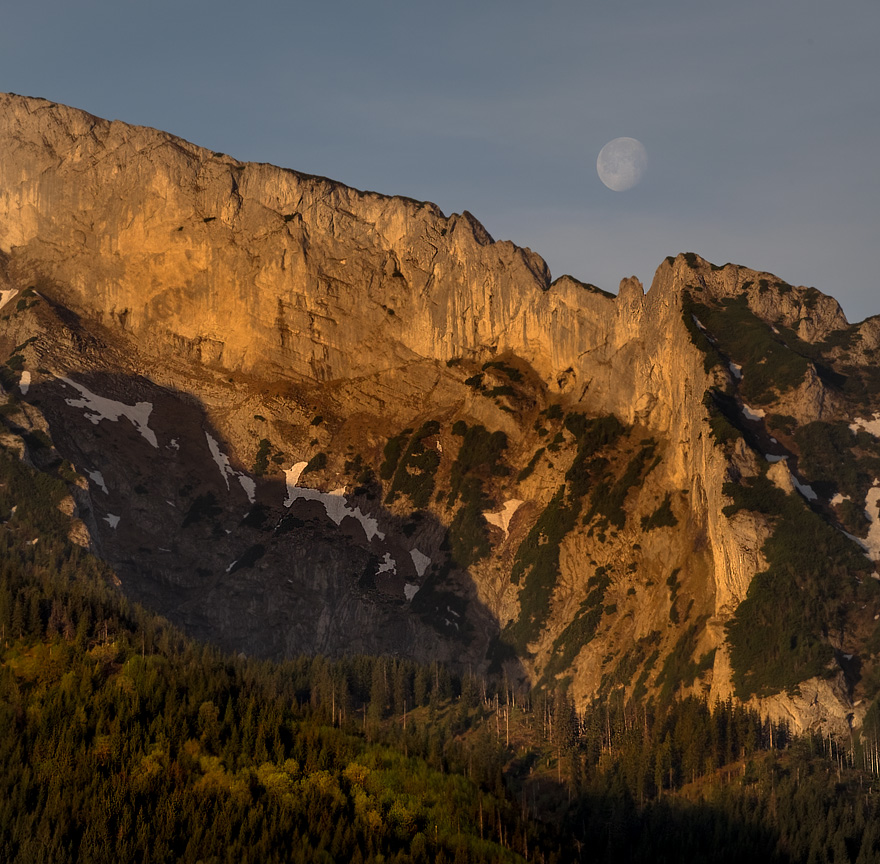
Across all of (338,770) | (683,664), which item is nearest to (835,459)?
(683,664)

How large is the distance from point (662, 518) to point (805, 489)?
19.9m

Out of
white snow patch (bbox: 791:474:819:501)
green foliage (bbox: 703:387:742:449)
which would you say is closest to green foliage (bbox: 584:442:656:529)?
green foliage (bbox: 703:387:742:449)

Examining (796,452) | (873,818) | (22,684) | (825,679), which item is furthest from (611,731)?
(22,684)

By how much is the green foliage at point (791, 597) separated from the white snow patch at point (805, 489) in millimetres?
4284

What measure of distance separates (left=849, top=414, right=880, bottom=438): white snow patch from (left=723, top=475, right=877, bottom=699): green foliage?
2472 cm

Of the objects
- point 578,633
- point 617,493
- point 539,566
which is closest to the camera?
point 578,633

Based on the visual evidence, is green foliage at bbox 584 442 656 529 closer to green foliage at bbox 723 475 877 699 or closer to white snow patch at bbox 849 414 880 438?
green foliage at bbox 723 475 877 699

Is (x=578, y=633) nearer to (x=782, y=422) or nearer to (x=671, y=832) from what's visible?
(x=782, y=422)

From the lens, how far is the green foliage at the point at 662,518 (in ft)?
608

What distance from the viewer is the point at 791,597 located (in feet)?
513

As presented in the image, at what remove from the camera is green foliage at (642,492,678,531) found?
185375 mm

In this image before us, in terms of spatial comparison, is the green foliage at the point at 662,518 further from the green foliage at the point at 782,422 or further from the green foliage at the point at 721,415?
the green foliage at the point at 782,422

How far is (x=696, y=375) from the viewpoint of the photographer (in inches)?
7638

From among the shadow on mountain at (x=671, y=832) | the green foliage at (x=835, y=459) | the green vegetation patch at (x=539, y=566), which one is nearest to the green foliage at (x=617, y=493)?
the green vegetation patch at (x=539, y=566)
